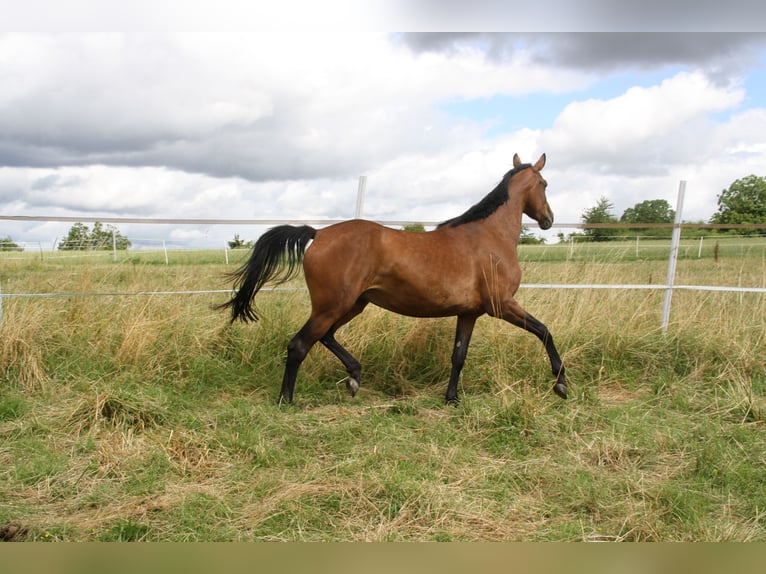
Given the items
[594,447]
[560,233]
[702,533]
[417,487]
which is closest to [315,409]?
[417,487]

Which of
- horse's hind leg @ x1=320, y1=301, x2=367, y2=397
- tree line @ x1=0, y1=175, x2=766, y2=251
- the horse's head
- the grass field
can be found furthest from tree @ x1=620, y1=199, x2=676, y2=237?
horse's hind leg @ x1=320, y1=301, x2=367, y2=397

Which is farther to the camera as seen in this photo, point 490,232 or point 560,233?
point 560,233

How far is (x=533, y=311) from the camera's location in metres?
6.47

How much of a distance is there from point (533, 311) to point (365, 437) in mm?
3101

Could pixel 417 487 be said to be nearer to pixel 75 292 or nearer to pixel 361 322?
pixel 361 322

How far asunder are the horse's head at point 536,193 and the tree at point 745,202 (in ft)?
74.3

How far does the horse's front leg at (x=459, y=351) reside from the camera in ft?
16.2

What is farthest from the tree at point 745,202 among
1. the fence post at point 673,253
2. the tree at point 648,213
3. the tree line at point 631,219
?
the fence post at point 673,253

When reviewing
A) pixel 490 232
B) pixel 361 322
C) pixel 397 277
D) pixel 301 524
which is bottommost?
pixel 301 524

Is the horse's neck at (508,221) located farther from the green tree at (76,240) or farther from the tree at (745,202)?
the tree at (745,202)

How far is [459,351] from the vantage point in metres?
5.02

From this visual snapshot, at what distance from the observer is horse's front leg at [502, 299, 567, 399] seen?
16.1 feet

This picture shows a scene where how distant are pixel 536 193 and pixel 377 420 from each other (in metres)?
2.50

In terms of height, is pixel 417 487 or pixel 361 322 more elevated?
pixel 361 322
